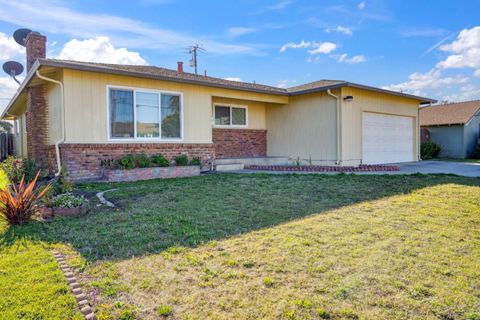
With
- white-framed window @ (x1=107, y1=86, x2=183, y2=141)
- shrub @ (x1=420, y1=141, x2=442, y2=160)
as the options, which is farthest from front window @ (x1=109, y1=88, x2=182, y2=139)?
shrub @ (x1=420, y1=141, x2=442, y2=160)

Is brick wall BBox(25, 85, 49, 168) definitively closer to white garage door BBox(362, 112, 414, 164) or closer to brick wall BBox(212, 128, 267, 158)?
brick wall BBox(212, 128, 267, 158)

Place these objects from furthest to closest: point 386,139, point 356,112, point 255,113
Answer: point 255,113, point 386,139, point 356,112

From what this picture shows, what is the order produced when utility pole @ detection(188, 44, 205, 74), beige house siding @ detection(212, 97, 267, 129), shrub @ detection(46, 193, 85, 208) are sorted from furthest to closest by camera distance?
utility pole @ detection(188, 44, 205, 74)
beige house siding @ detection(212, 97, 267, 129)
shrub @ detection(46, 193, 85, 208)

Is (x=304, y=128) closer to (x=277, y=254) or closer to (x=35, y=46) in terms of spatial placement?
(x=35, y=46)

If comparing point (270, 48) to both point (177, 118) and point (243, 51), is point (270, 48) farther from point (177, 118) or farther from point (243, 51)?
point (177, 118)

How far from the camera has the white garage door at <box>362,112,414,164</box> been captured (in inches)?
512

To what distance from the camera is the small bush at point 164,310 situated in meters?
2.41

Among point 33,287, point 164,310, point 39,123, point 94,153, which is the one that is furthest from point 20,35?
point 164,310

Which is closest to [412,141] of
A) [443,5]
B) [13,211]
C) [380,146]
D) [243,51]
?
[380,146]

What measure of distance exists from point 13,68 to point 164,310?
18167mm

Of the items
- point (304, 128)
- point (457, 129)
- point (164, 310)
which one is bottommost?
point (164, 310)

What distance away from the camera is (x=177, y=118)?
10789mm

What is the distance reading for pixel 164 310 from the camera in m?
2.45

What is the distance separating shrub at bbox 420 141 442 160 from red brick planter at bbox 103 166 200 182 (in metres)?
14.1
